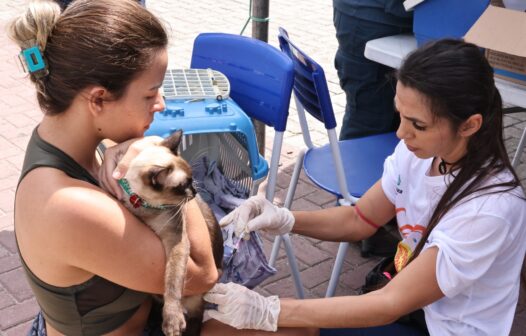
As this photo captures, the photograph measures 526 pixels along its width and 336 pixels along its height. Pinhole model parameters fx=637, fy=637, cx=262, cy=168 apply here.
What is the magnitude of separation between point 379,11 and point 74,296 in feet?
7.52

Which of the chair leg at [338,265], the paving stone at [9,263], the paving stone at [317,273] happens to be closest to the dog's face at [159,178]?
the chair leg at [338,265]

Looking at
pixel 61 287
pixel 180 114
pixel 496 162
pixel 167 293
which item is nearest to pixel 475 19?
pixel 496 162

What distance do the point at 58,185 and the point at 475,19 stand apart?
210 cm

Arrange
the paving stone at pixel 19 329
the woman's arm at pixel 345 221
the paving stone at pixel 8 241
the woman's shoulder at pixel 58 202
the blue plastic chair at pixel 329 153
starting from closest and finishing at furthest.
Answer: the woman's shoulder at pixel 58 202 < the woman's arm at pixel 345 221 < the blue plastic chair at pixel 329 153 < the paving stone at pixel 19 329 < the paving stone at pixel 8 241

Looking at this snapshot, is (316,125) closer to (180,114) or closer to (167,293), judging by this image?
(180,114)

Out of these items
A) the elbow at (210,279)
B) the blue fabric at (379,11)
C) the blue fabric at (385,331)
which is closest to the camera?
the elbow at (210,279)

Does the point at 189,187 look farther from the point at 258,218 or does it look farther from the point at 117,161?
the point at 258,218

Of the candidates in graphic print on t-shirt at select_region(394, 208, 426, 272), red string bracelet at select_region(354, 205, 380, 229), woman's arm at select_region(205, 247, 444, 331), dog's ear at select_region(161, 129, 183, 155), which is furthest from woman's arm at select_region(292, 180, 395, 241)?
dog's ear at select_region(161, 129, 183, 155)

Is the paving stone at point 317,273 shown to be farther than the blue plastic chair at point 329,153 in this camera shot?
Yes

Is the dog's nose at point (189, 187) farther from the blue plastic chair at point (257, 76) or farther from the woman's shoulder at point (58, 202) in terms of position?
the blue plastic chair at point (257, 76)

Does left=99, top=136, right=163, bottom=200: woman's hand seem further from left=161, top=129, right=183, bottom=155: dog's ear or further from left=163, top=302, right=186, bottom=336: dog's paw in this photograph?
left=163, top=302, right=186, bottom=336: dog's paw

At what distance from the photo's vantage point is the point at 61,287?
5.75ft

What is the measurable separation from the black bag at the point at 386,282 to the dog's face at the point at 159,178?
926mm

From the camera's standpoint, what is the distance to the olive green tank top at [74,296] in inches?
68.5
